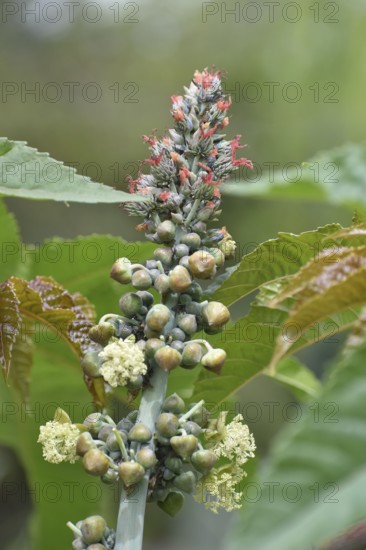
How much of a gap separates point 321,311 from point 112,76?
28.6ft

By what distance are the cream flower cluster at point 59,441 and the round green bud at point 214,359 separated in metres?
0.18

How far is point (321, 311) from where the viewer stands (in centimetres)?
73

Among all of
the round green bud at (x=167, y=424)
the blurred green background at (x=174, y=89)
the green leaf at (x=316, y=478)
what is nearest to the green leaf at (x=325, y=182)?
the green leaf at (x=316, y=478)

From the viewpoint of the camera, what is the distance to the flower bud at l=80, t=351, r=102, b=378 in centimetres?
89

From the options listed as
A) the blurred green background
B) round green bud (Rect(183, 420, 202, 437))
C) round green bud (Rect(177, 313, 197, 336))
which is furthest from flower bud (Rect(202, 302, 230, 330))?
the blurred green background

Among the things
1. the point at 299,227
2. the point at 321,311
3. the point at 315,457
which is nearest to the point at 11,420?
the point at 321,311

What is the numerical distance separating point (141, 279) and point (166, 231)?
7 cm

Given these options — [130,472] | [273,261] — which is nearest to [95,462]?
[130,472]

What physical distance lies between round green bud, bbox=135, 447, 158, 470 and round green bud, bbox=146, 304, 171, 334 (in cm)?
14

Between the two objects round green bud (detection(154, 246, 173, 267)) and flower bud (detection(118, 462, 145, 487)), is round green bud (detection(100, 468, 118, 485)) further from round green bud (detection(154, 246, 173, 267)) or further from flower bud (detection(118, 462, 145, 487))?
round green bud (detection(154, 246, 173, 267))

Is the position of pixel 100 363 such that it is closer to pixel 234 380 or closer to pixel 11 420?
pixel 234 380

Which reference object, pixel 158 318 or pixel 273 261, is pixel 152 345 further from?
pixel 273 261

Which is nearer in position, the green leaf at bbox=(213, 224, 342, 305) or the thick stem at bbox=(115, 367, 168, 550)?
the thick stem at bbox=(115, 367, 168, 550)

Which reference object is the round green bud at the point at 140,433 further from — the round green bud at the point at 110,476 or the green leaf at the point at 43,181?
the green leaf at the point at 43,181
